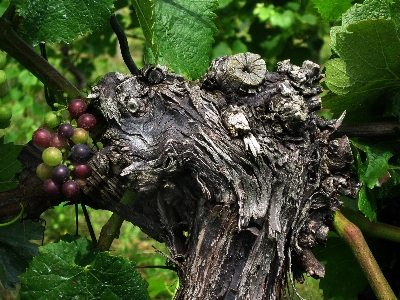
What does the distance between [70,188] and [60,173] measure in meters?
0.03

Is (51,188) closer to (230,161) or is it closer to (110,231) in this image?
(110,231)

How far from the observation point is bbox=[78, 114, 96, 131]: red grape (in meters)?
0.91

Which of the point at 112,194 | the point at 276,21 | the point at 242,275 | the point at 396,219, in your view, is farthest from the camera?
the point at 276,21

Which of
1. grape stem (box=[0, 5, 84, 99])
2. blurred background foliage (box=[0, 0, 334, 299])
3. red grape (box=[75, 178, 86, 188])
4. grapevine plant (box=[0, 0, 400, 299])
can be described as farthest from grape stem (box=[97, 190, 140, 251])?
blurred background foliage (box=[0, 0, 334, 299])

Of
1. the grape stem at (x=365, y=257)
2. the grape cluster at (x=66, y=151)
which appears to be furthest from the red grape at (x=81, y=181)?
the grape stem at (x=365, y=257)

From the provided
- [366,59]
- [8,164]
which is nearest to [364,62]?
[366,59]

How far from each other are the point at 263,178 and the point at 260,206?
0.04 m

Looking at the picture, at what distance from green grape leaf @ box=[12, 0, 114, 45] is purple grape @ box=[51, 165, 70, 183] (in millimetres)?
212

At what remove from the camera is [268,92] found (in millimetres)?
871

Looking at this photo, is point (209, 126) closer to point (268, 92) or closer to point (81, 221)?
point (268, 92)

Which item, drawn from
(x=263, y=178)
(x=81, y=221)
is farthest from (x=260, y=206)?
(x=81, y=221)

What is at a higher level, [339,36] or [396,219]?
[339,36]

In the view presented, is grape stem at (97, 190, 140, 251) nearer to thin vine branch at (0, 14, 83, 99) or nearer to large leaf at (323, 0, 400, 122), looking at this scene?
thin vine branch at (0, 14, 83, 99)

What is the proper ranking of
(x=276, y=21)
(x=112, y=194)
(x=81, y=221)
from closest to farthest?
1. (x=112, y=194)
2. (x=276, y=21)
3. (x=81, y=221)
